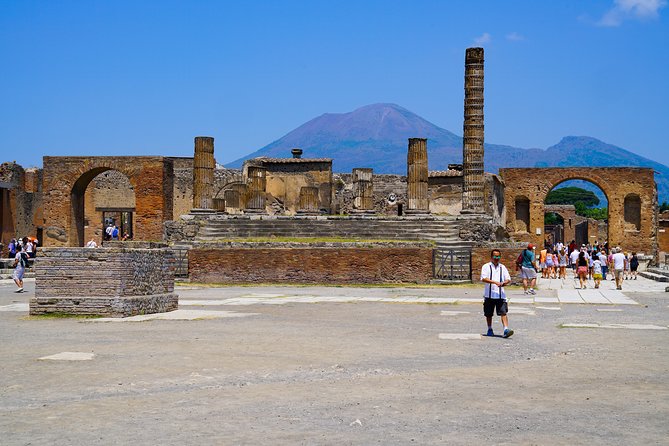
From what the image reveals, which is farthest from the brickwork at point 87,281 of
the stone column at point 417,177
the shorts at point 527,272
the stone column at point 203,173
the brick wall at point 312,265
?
the stone column at point 417,177

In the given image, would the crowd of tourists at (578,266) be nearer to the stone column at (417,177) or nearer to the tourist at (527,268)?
the tourist at (527,268)

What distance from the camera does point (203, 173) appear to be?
34094 mm

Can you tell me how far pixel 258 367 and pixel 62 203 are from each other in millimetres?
31908

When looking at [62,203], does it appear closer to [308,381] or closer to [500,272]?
[500,272]

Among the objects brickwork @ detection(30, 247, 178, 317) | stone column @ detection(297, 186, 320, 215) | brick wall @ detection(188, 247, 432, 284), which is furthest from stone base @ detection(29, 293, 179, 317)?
stone column @ detection(297, 186, 320, 215)

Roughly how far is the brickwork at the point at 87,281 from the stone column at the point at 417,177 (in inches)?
772

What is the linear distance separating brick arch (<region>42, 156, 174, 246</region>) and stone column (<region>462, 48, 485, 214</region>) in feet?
43.4

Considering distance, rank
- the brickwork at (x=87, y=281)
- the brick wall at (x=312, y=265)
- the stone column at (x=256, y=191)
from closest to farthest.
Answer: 1. the brickwork at (x=87, y=281)
2. the brick wall at (x=312, y=265)
3. the stone column at (x=256, y=191)

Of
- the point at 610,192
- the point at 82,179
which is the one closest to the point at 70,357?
the point at 82,179

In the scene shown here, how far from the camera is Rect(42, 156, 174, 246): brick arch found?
39.1 metres

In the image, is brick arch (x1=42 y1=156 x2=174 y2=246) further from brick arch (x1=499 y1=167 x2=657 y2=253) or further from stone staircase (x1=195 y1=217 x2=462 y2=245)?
brick arch (x1=499 y1=167 x2=657 y2=253)

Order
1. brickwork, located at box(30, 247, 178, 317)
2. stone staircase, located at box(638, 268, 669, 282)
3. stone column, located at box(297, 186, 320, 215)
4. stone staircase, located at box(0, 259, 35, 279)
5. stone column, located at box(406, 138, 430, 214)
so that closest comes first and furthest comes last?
brickwork, located at box(30, 247, 178, 317) → stone staircase, located at box(0, 259, 35, 279) → stone staircase, located at box(638, 268, 669, 282) → stone column, located at box(406, 138, 430, 214) → stone column, located at box(297, 186, 320, 215)

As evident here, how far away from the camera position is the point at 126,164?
129 feet

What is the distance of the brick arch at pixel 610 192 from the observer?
47.2 meters
